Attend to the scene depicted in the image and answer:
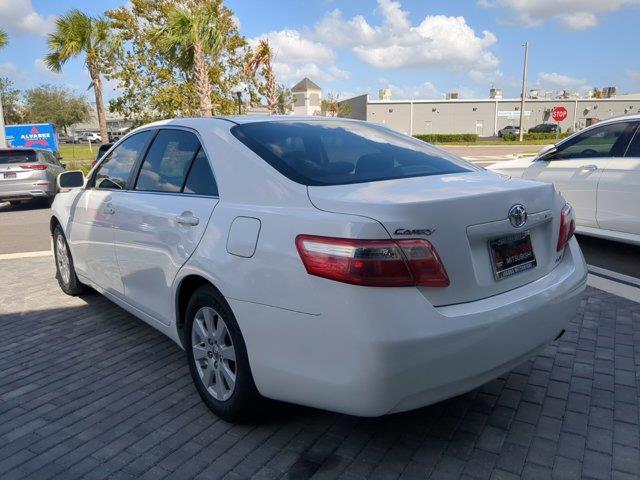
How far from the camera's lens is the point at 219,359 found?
291 cm

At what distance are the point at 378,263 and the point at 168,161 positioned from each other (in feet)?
6.39

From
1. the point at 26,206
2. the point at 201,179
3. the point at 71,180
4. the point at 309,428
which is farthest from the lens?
the point at 26,206

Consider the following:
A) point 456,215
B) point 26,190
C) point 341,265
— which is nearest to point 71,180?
point 341,265

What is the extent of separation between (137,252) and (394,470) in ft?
7.06

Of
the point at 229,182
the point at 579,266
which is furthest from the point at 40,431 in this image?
the point at 579,266

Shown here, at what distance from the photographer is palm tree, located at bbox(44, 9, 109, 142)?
22.7 metres

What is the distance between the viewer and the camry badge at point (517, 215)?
2484 millimetres

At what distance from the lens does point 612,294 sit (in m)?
4.97

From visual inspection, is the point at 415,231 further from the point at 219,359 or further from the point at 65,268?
the point at 65,268

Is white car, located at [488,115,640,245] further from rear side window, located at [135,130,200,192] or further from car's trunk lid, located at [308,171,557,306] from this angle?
rear side window, located at [135,130,200,192]

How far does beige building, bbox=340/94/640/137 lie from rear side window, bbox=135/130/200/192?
6894 centimetres

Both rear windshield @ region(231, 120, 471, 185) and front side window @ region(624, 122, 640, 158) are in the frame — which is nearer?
rear windshield @ region(231, 120, 471, 185)

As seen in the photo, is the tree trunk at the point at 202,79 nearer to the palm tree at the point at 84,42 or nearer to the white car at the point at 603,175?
the palm tree at the point at 84,42

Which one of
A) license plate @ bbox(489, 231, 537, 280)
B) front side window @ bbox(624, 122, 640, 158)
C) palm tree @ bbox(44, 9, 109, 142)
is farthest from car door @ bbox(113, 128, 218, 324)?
palm tree @ bbox(44, 9, 109, 142)
